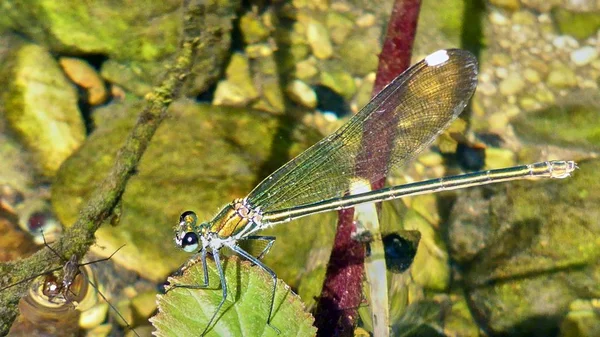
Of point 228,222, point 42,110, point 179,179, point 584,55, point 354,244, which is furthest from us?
point 584,55

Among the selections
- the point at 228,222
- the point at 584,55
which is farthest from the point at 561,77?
the point at 228,222

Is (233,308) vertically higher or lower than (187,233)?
higher

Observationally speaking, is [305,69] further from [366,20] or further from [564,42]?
[564,42]

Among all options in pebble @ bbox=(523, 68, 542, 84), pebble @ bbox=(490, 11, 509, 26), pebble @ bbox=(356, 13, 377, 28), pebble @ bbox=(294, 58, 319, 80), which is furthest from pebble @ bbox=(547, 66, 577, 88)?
pebble @ bbox=(294, 58, 319, 80)

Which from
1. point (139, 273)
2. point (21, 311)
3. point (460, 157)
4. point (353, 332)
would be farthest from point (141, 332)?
point (460, 157)

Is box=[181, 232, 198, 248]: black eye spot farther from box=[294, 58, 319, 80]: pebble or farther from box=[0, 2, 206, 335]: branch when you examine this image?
box=[294, 58, 319, 80]: pebble

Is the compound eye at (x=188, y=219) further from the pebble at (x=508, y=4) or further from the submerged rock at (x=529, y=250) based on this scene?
the pebble at (x=508, y=4)
